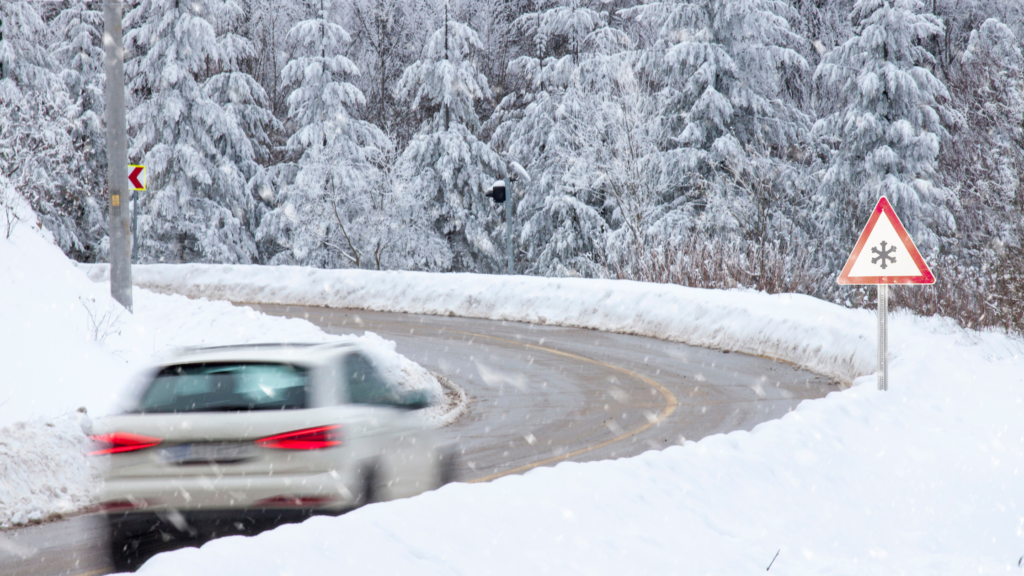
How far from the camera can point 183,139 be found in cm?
4053

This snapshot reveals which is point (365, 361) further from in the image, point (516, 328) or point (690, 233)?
point (690, 233)

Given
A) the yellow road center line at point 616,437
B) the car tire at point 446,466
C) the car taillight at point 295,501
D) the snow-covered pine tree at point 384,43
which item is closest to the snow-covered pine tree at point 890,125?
the yellow road center line at point 616,437

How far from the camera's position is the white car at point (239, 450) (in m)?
5.62

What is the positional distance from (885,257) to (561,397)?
16.0ft

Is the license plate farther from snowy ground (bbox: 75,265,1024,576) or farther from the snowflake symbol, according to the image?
the snowflake symbol

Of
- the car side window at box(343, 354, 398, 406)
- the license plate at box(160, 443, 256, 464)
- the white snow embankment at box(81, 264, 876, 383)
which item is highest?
the car side window at box(343, 354, 398, 406)

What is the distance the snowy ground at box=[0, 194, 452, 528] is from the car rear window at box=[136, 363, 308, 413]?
536mm

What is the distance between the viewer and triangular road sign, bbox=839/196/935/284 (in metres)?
10.3

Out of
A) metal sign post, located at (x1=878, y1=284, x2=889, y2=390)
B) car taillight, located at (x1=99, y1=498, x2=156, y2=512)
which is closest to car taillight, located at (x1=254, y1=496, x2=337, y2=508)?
car taillight, located at (x1=99, y1=498, x2=156, y2=512)

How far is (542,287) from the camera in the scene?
2427 centimetres

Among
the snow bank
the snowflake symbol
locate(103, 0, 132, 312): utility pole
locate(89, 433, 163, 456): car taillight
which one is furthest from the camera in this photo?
locate(103, 0, 132, 312): utility pole

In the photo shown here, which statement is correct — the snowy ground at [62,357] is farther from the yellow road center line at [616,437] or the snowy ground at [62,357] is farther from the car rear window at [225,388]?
the yellow road center line at [616,437]

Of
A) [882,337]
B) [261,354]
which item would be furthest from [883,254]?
[261,354]

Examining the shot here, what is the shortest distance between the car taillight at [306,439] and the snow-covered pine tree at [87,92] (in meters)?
37.7
